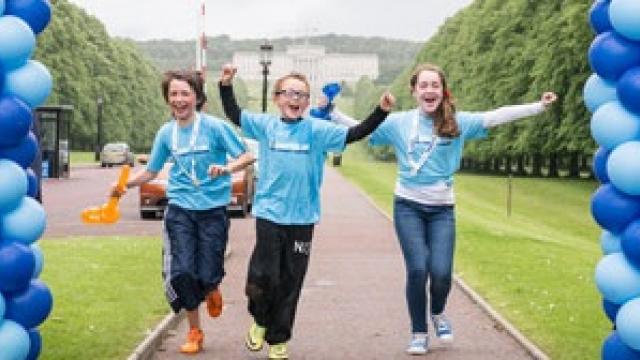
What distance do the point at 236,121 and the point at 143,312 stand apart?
2.53 m

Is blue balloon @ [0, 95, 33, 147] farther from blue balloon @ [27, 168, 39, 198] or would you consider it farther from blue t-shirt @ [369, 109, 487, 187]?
blue t-shirt @ [369, 109, 487, 187]

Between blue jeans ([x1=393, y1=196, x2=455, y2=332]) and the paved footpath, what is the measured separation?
0.48m

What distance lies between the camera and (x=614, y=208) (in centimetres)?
632

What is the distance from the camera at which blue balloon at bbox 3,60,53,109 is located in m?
6.18

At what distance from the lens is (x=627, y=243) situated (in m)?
6.19

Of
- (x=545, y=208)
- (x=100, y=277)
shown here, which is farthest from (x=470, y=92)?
(x=100, y=277)

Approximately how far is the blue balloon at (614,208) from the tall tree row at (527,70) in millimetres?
35911

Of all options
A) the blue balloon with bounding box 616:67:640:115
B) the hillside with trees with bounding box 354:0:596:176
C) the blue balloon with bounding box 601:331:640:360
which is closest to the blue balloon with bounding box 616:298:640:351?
the blue balloon with bounding box 601:331:640:360

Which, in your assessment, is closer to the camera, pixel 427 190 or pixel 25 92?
pixel 25 92

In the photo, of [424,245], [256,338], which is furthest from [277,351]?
[424,245]

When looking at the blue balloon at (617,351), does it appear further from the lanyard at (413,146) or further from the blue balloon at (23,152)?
the blue balloon at (23,152)

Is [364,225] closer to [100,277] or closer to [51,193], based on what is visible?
[100,277]

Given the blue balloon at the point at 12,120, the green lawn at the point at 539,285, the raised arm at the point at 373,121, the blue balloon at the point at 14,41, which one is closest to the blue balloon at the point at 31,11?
the blue balloon at the point at 14,41

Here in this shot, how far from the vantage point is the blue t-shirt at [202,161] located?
8.25 metres
